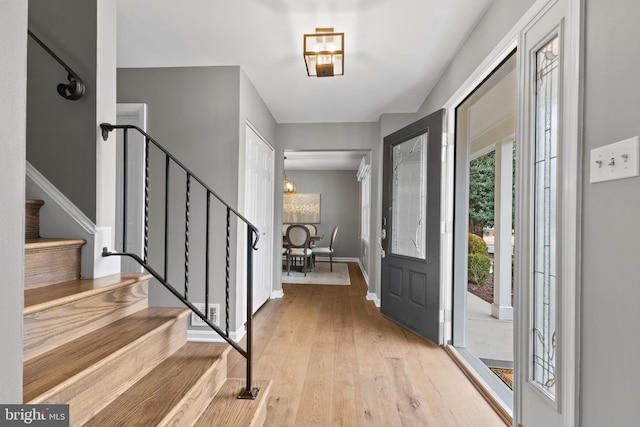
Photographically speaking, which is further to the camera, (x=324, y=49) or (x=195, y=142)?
(x=195, y=142)

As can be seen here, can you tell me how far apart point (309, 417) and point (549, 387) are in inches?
46.8

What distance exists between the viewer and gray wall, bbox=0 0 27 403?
659 mm

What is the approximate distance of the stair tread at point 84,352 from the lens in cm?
101

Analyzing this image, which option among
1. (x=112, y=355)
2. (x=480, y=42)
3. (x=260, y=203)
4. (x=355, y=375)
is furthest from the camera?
(x=260, y=203)

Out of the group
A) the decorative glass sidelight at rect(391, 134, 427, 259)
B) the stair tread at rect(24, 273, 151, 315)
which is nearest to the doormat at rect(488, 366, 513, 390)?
the decorative glass sidelight at rect(391, 134, 427, 259)

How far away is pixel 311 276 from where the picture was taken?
601 centimetres

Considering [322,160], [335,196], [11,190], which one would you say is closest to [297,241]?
[322,160]

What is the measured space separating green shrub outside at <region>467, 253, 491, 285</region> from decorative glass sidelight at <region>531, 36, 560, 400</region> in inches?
180

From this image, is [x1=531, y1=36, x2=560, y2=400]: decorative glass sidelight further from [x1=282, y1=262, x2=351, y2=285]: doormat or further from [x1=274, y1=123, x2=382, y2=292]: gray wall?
[x1=282, y1=262, x2=351, y2=285]: doormat

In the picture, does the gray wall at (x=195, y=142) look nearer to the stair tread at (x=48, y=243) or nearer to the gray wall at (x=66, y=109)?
the gray wall at (x=66, y=109)

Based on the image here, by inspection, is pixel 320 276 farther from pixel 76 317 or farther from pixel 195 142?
pixel 76 317

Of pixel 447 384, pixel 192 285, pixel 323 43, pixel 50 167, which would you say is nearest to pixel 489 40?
pixel 323 43

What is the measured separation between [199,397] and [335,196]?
24.0 ft

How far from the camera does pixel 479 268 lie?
5746 mm
